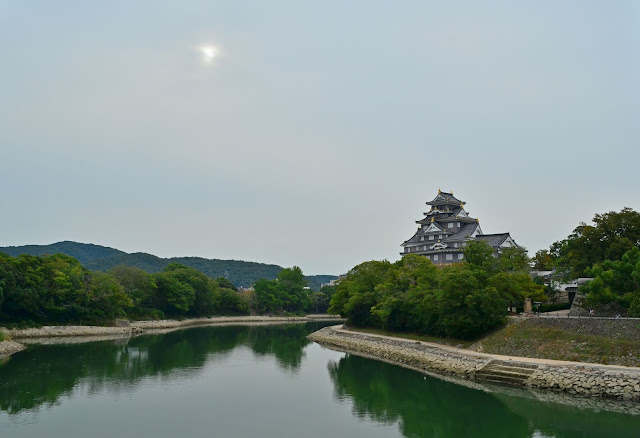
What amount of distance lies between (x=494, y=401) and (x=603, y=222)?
17.1 metres

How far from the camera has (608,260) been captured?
28016 millimetres

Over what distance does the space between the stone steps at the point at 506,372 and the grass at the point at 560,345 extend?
183cm

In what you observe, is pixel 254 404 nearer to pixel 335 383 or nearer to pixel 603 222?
pixel 335 383

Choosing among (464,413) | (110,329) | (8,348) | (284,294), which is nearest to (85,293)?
(110,329)

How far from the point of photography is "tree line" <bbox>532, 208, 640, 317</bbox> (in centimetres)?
2602

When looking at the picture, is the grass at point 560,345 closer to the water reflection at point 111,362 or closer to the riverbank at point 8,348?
the water reflection at point 111,362

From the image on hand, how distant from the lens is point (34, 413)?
747 inches

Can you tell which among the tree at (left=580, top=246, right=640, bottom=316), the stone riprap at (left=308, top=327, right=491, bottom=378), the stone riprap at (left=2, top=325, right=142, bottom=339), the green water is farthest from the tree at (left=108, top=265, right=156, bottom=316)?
the tree at (left=580, top=246, right=640, bottom=316)

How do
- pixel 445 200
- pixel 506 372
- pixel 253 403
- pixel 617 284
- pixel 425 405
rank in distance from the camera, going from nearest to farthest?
pixel 253 403 < pixel 425 405 < pixel 506 372 < pixel 617 284 < pixel 445 200

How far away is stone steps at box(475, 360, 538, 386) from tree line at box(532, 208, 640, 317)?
574 cm

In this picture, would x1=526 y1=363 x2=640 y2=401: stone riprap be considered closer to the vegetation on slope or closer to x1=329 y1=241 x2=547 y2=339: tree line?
the vegetation on slope

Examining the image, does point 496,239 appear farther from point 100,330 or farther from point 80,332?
point 80,332

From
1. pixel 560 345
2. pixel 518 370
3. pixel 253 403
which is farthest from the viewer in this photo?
pixel 560 345

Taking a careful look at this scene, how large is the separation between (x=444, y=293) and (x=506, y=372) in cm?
713
